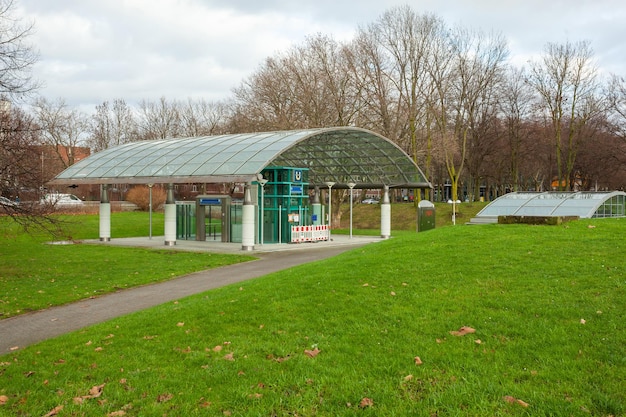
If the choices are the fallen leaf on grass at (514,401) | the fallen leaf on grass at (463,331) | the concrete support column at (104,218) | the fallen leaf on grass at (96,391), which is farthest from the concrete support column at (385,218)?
the fallen leaf on grass at (514,401)

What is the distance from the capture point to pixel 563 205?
2889 cm

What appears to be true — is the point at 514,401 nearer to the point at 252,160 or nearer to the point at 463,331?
the point at 463,331

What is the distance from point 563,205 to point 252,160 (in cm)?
1597

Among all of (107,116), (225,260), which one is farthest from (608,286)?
(107,116)

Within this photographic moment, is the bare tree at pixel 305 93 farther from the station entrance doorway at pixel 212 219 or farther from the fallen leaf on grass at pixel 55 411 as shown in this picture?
the fallen leaf on grass at pixel 55 411

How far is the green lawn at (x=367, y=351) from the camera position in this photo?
5.66m

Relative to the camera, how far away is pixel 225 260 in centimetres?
2061

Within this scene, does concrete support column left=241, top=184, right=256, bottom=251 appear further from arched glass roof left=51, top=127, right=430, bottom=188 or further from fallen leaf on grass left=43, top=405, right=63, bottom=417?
fallen leaf on grass left=43, top=405, right=63, bottom=417

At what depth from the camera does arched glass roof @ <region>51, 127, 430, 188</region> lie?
2477cm

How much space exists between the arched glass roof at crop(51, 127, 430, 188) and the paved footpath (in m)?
6.61

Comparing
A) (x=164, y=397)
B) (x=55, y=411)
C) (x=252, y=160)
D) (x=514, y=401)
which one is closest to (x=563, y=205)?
(x=252, y=160)

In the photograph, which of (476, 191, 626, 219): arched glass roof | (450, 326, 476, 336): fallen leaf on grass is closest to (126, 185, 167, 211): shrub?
(476, 191, 626, 219): arched glass roof

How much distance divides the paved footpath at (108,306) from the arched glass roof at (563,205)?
51.0ft

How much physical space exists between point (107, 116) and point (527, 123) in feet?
154
